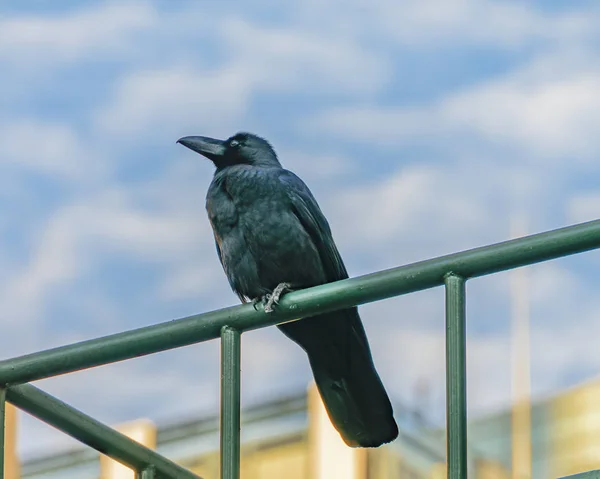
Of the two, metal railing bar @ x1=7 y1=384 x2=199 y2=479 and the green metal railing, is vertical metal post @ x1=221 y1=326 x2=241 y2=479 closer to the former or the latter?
the green metal railing

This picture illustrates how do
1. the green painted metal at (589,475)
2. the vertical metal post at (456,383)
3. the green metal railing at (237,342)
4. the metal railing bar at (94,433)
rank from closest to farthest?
the green painted metal at (589,475) < the vertical metal post at (456,383) < the green metal railing at (237,342) < the metal railing bar at (94,433)

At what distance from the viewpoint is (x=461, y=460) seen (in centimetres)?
358

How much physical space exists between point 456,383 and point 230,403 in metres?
0.62

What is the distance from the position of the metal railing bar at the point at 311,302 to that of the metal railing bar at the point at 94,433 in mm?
71

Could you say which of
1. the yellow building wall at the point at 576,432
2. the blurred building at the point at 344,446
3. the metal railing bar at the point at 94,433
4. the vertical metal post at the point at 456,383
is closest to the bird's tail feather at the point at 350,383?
the metal railing bar at the point at 94,433

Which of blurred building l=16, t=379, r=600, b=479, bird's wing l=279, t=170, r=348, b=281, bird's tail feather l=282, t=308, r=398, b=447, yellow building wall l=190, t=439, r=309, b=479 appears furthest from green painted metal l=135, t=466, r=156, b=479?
yellow building wall l=190, t=439, r=309, b=479

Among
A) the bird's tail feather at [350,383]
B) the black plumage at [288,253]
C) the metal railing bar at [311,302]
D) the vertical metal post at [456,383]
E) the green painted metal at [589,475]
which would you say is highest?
the black plumage at [288,253]

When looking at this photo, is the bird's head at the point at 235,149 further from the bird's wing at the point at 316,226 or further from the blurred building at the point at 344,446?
the blurred building at the point at 344,446

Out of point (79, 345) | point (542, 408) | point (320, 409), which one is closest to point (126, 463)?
point (79, 345)

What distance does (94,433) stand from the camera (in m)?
4.23

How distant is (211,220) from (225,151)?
2.09ft

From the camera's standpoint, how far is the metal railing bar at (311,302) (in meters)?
3.77

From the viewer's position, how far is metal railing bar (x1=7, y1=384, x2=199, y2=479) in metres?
4.22

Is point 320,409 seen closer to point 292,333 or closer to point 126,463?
point 292,333
